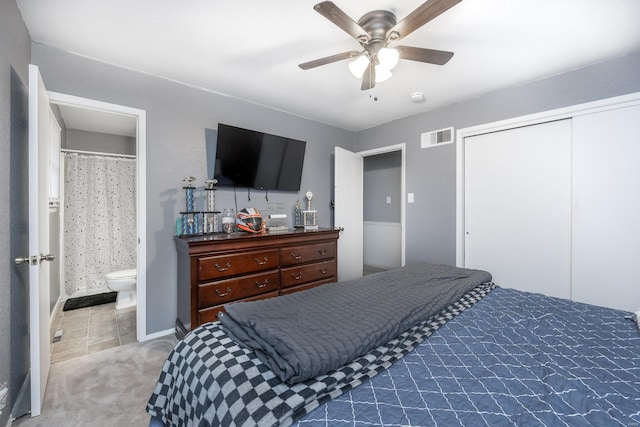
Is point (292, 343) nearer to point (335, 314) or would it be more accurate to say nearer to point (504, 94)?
point (335, 314)

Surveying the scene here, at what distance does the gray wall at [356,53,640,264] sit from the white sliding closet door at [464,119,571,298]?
187 millimetres

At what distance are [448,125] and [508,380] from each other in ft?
9.72

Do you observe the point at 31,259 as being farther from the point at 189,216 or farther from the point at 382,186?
the point at 382,186

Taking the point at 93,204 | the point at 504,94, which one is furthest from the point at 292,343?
the point at 93,204

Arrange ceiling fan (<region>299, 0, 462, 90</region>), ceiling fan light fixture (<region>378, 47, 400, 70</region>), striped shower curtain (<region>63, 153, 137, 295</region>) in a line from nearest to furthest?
ceiling fan (<region>299, 0, 462, 90</region>)
ceiling fan light fixture (<region>378, 47, 400, 70</region>)
striped shower curtain (<region>63, 153, 137, 295</region>)

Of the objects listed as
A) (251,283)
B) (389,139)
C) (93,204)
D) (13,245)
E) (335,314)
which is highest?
(389,139)

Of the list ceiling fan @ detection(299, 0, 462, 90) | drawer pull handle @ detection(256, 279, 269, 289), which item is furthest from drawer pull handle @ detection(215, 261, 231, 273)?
ceiling fan @ detection(299, 0, 462, 90)

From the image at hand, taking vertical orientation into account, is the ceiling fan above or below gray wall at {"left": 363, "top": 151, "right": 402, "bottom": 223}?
above

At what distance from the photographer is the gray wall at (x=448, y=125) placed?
228 centimetres

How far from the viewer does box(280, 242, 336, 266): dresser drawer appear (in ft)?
8.96

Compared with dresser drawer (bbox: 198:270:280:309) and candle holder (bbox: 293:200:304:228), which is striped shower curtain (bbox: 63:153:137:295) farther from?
dresser drawer (bbox: 198:270:280:309)

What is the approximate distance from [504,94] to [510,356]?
2764 millimetres

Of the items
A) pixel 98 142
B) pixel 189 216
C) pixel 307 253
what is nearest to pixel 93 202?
pixel 98 142

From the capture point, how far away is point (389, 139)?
12.5 feet
